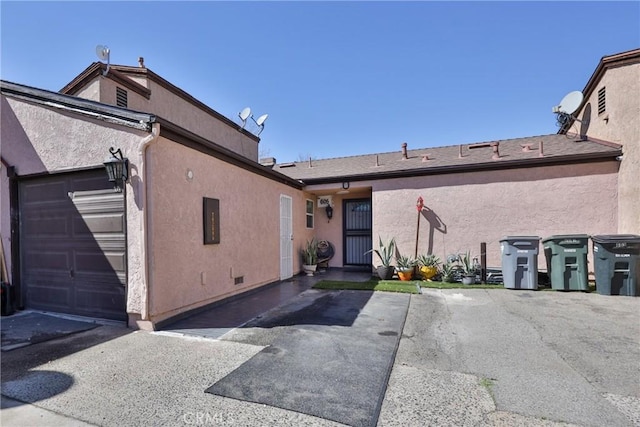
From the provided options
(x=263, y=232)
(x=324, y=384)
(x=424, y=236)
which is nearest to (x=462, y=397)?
(x=324, y=384)

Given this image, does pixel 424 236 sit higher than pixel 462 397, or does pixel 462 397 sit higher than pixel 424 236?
pixel 424 236

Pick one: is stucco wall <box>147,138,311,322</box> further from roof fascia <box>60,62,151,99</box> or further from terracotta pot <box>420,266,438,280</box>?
terracotta pot <box>420,266,438,280</box>

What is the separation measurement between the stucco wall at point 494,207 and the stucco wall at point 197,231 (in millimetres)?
4281

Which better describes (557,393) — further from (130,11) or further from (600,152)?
(130,11)

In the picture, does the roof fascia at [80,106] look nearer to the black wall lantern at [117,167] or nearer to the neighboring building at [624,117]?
the black wall lantern at [117,167]

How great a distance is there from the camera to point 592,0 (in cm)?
587

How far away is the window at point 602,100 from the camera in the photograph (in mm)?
7761

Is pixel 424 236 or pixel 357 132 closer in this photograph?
pixel 424 236

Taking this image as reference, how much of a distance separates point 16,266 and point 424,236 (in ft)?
32.6

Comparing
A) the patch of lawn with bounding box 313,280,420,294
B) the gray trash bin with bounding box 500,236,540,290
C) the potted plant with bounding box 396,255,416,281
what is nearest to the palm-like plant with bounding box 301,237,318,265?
the patch of lawn with bounding box 313,280,420,294

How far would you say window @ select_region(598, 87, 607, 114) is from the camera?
776cm

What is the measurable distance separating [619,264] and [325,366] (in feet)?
23.8
